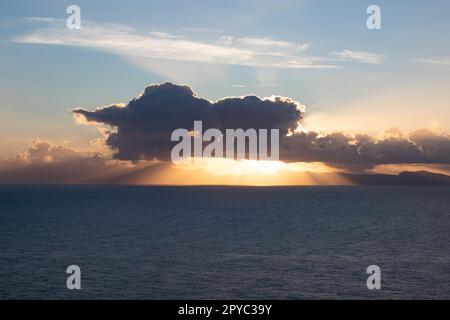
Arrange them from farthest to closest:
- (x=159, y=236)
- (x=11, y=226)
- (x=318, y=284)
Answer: (x=11, y=226) → (x=159, y=236) → (x=318, y=284)

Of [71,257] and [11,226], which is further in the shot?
[11,226]

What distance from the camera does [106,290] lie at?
224 feet

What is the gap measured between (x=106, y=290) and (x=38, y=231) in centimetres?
8258

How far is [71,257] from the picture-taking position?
95875mm

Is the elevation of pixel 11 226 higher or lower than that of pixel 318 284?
higher

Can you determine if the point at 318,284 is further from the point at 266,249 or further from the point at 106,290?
the point at 266,249

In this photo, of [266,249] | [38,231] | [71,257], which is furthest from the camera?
[38,231]

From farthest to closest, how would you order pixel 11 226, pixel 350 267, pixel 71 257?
pixel 11 226
pixel 71 257
pixel 350 267
